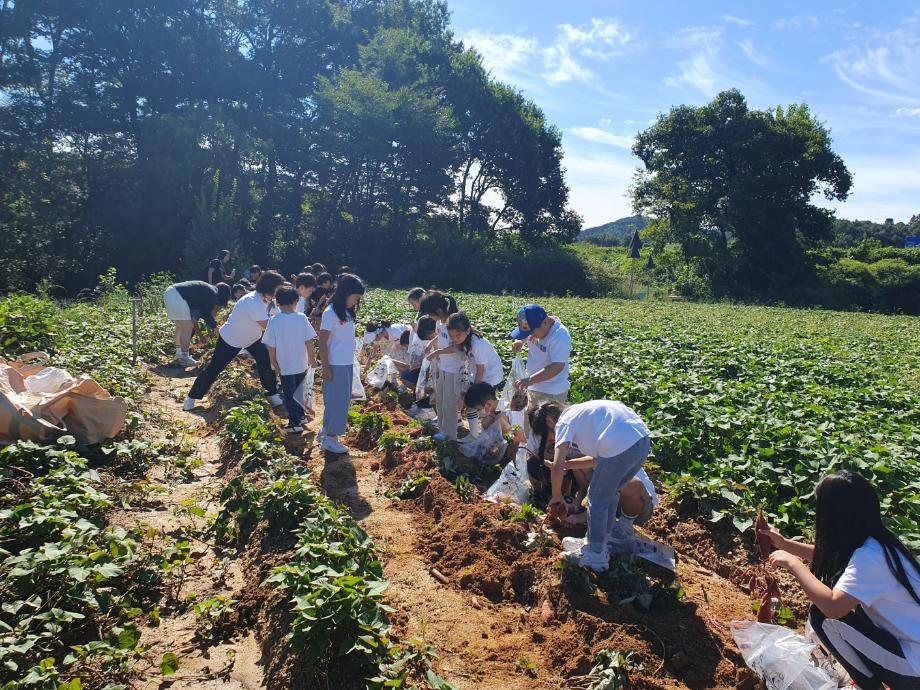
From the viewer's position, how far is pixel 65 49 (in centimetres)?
2567

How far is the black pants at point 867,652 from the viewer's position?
7.76ft

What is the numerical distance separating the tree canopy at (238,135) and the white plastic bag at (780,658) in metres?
24.3

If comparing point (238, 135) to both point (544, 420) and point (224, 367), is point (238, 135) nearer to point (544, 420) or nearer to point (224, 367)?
point (224, 367)

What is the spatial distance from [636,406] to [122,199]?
25940mm

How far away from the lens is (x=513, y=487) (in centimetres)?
466

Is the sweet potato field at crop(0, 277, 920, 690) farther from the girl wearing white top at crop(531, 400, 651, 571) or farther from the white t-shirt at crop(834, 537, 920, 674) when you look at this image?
the white t-shirt at crop(834, 537, 920, 674)

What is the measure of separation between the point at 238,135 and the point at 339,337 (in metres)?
25.8

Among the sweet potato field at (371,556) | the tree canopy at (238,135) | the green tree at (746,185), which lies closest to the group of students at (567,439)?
the sweet potato field at (371,556)

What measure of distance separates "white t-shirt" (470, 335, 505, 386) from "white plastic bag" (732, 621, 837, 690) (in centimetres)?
320

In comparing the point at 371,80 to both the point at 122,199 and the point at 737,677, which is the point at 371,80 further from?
the point at 737,677

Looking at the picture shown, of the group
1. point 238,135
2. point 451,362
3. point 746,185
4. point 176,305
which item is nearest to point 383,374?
point 451,362

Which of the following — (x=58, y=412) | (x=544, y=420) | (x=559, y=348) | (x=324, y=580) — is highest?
(x=559, y=348)

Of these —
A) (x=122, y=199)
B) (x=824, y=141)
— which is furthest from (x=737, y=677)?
(x=824, y=141)

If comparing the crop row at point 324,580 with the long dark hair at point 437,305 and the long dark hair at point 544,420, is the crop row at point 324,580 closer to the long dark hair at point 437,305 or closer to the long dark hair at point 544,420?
the long dark hair at point 544,420
